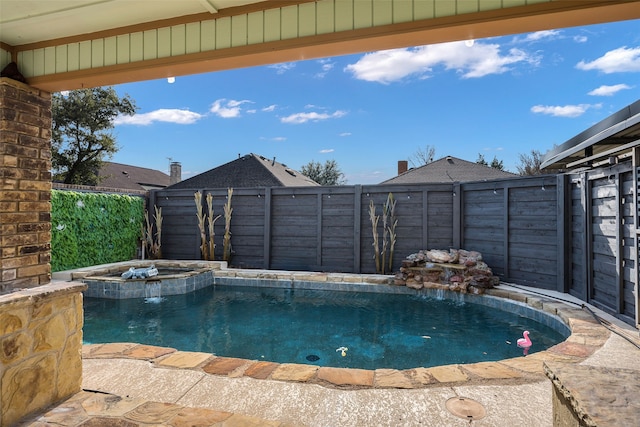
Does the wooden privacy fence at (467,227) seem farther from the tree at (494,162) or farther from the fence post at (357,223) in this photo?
the tree at (494,162)

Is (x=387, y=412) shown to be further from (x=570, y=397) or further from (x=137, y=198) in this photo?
(x=137, y=198)

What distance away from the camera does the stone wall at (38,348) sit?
1.75 metres

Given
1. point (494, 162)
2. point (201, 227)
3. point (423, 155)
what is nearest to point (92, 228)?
point (201, 227)

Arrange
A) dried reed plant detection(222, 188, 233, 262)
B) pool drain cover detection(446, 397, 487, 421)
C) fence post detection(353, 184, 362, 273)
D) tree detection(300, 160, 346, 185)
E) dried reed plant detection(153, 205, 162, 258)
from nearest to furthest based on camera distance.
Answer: pool drain cover detection(446, 397, 487, 421) < fence post detection(353, 184, 362, 273) < dried reed plant detection(222, 188, 233, 262) < dried reed plant detection(153, 205, 162, 258) < tree detection(300, 160, 346, 185)

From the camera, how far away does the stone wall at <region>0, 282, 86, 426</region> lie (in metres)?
1.75

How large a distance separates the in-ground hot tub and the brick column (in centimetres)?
355

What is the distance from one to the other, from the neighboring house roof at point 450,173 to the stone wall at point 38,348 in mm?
9546

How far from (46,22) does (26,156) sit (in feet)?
2.85

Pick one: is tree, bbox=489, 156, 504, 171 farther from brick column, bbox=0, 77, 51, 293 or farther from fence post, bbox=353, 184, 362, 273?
brick column, bbox=0, 77, 51, 293

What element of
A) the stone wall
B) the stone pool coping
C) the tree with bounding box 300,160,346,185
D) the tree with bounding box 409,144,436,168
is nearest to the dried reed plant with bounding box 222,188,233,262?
the stone pool coping

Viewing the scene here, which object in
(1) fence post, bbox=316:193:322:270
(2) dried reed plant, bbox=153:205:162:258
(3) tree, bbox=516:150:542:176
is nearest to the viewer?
(1) fence post, bbox=316:193:322:270

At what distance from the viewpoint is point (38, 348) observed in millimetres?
1898

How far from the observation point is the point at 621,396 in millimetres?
1051

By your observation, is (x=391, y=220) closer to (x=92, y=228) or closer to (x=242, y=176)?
(x=92, y=228)
